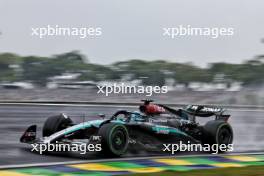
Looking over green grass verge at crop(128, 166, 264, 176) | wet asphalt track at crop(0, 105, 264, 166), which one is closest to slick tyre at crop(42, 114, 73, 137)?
wet asphalt track at crop(0, 105, 264, 166)

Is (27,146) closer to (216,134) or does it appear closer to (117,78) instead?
(216,134)

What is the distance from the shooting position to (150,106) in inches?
387

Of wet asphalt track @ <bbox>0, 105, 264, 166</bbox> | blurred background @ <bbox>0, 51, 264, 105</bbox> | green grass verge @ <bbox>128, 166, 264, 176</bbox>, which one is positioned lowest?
green grass verge @ <bbox>128, 166, 264, 176</bbox>

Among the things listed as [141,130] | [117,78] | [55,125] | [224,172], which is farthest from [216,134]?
[117,78]

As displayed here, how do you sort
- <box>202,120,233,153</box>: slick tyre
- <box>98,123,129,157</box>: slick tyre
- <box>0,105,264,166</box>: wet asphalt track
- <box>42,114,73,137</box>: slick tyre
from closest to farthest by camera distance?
<box>0,105,264,166</box>: wet asphalt track < <box>98,123,129,157</box>: slick tyre < <box>42,114,73,137</box>: slick tyre < <box>202,120,233,153</box>: slick tyre

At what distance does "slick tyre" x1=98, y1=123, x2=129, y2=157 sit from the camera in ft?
28.2

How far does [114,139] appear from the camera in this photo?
874 cm

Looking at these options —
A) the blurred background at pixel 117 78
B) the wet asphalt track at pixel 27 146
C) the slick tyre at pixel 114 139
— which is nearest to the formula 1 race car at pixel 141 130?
the slick tyre at pixel 114 139

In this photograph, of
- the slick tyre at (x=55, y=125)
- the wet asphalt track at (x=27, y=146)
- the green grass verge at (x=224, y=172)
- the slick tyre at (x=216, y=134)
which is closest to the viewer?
the green grass verge at (x=224, y=172)

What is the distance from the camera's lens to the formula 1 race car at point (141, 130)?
29.0ft

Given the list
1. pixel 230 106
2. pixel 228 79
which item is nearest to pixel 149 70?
pixel 228 79

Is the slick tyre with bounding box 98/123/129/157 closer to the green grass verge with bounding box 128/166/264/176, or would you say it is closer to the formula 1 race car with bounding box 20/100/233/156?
the formula 1 race car with bounding box 20/100/233/156

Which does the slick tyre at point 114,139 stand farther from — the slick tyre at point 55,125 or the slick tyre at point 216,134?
the slick tyre at point 216,134

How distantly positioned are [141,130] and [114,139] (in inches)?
33.5
